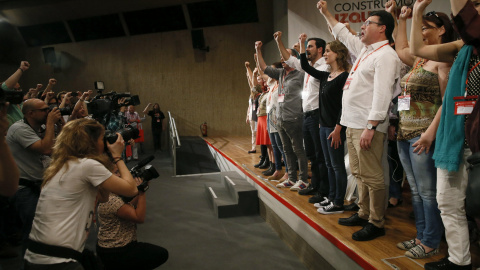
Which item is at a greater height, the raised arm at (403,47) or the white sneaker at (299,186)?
the raised arm at (403,47)

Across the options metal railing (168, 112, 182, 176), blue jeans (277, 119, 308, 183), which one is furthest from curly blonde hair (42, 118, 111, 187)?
metal railing (168, 112, 182, 176)

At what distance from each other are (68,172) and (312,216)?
1.61 m

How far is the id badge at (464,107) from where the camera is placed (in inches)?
50.2

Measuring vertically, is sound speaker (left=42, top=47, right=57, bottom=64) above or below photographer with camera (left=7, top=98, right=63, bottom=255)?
above

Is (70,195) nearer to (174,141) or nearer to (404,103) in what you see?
(404,103)

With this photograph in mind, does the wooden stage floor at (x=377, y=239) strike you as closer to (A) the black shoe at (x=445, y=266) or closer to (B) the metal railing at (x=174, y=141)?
(A) the black shoe at (x=445, y=266)

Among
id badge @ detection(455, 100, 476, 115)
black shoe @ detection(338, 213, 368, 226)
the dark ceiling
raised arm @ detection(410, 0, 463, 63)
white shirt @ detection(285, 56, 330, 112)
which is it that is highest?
the dark ceiling

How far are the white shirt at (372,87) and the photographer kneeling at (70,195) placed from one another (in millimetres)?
1286

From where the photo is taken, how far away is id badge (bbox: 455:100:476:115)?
128 centimetres

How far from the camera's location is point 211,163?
7.33 metres

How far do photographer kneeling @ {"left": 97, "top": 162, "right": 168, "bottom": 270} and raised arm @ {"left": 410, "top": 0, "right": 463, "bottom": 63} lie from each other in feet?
4.84

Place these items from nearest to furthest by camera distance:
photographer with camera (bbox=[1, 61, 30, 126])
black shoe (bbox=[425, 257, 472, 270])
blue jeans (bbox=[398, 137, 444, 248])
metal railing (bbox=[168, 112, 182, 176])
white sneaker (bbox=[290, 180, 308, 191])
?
1. black shoe (bbox=[425, 257, 472, 270])
2. blue jeans (bbox=[398, 137, 444, 248])
3. photographer with camera (bbox=[1, 61, 30, 126])
4. white sneaker (bbox=[290, 180, 308, 191])
5. metal railing (bbox=[168, 112, 182, 176])

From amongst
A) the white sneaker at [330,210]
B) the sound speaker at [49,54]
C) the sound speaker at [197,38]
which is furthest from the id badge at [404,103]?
the sound speaker at [49,54]

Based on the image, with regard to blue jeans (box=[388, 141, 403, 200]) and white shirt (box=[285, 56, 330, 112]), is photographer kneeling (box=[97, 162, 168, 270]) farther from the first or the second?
blue jeans (box=[388, 141, 403, 200])
